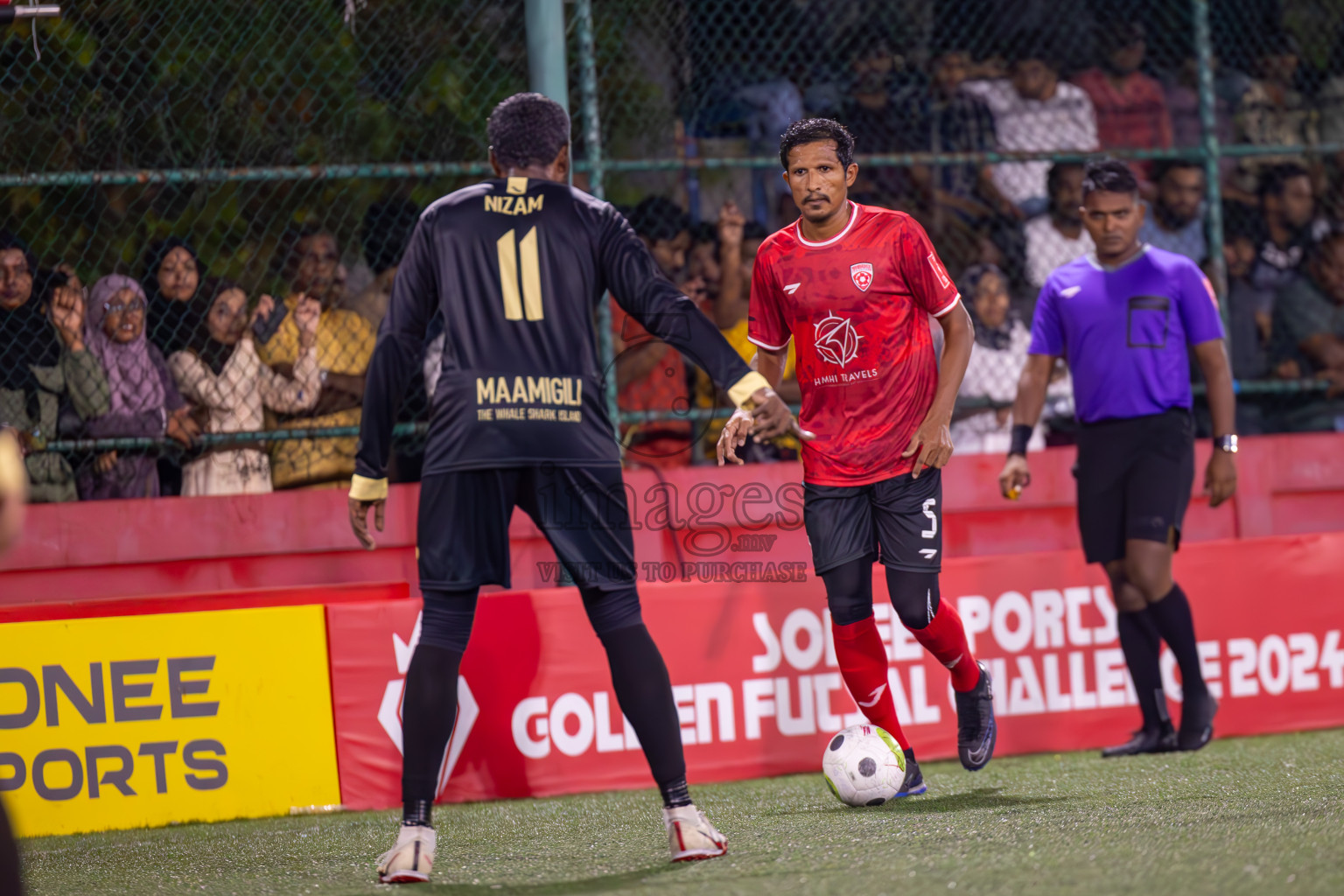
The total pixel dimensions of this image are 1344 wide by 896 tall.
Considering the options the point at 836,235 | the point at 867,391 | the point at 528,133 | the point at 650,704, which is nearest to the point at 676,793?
the point at 650,704

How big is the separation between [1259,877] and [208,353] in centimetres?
483

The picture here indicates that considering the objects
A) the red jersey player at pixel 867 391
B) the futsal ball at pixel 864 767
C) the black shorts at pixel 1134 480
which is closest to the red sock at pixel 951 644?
the red jersey player at pixel 867 391

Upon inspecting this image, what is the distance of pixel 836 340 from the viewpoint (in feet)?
15.5

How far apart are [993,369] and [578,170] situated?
2327 millimetres

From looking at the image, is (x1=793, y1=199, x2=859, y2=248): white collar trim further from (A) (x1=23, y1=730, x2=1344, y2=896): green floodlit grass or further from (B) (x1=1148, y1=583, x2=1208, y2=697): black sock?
(B) (x1=1148, y1=583, x2=1208, y2=697): black sock

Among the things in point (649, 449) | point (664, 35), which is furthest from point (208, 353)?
point (664, 35)

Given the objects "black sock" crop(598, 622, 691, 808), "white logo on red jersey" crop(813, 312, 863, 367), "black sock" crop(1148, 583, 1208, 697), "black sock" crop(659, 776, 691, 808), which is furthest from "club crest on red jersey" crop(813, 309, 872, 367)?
"black sock" crop(1148, 583, 1208, 697)

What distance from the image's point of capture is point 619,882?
136 inches

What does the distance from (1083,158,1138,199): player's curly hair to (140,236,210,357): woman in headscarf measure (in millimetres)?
3753

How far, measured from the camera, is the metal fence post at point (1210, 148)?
23.4ft

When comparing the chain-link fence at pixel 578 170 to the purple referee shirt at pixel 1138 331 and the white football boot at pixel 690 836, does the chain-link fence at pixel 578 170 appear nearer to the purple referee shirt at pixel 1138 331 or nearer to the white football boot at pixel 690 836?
the purple referee shirt at pixel 1138 331

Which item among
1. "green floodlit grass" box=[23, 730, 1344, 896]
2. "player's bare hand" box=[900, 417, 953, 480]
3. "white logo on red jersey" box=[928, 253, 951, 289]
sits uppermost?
"white logo on red jersey" box=[928, 253, 951, 289]

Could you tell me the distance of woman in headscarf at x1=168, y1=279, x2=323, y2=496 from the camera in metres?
6.34

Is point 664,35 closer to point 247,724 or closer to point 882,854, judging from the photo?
point 247,724
